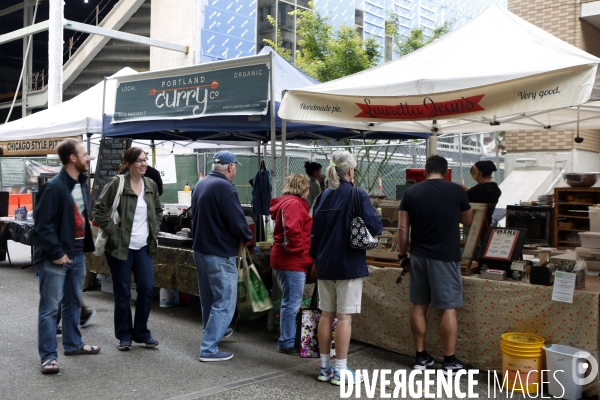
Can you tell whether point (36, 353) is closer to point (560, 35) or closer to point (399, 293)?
point (399, 293)

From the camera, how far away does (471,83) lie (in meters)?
5.13

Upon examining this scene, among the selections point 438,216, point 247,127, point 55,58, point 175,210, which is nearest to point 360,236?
point 438,216

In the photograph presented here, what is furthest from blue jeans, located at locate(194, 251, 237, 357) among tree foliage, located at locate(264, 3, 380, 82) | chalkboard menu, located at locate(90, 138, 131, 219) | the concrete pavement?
tree foliage, located at locate(264, 3, 380, 82)

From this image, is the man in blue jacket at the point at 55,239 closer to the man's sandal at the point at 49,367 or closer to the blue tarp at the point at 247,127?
the man's sandal at the point at 49,367

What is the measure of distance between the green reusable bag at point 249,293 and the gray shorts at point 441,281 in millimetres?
1718

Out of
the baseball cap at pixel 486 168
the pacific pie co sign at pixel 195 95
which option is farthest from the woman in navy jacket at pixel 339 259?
the pacific pie co sign at pixel 195 95

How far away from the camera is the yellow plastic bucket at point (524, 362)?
466 centimetres

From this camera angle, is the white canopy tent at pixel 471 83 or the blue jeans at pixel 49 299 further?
the blue jeans at pixel 49 299

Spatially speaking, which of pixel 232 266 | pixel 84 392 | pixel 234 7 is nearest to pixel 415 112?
pixel 232 266

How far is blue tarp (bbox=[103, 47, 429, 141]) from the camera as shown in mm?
7520

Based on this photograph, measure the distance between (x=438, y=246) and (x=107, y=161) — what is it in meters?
6.17

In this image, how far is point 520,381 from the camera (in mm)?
4730

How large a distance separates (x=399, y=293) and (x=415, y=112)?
5.47ft

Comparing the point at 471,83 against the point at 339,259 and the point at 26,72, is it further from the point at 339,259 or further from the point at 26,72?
the point at 26,72
